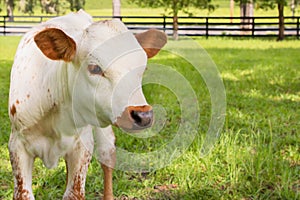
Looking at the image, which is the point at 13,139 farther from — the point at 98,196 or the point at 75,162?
the point at 98,196

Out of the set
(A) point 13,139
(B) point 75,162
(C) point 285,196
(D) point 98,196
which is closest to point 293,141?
(C) point 285,196

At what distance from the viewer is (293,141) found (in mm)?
5855

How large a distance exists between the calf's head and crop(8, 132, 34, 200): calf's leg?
522mm

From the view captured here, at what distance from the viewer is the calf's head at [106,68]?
276 centimetres

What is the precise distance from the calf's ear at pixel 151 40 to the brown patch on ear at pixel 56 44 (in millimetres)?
357

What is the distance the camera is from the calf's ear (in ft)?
10.3

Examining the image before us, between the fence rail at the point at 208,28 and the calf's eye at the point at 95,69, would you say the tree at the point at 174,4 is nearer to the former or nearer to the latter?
the fence rail at the point at 208,28

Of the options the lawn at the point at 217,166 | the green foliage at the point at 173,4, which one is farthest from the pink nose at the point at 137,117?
the green foliage at the point at 173,4

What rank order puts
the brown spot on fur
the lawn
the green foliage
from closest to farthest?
1. the brown spot on fur
2. the lawn
3. the green foliage

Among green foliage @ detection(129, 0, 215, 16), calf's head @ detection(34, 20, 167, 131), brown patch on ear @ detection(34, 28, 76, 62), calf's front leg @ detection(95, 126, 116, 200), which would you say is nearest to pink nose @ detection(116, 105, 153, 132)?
calf's head @ detection(34, 20, 167, 131)

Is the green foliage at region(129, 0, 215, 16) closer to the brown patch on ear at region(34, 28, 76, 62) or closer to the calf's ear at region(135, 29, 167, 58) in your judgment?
the calf's ear at region(135, 29, 167, 58)

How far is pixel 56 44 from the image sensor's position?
2.93 metres

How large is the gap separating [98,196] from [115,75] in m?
1.87

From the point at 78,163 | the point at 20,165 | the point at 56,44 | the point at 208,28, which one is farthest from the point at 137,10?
the point at 56,44
